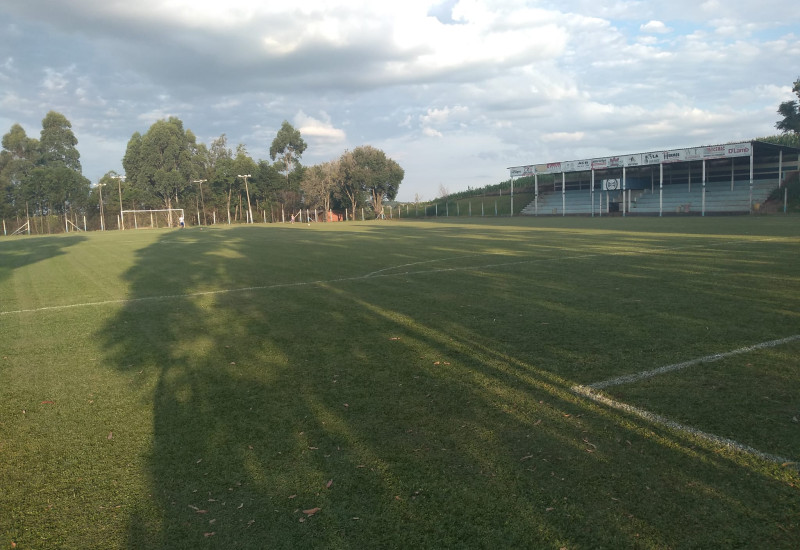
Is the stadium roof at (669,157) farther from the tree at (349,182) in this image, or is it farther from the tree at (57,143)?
the tree at (57,143)

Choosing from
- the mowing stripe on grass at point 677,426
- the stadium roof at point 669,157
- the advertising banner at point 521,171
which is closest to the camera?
the mowing stripe on grass at point 677,426

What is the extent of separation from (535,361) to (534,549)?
3.27m

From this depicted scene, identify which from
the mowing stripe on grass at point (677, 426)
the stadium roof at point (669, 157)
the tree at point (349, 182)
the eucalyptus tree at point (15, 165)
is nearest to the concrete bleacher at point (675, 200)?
the stadium roof at point (669, 157)

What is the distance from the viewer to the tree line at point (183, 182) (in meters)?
69.9

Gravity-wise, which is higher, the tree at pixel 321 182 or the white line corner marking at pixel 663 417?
the tree at pixel 321 182

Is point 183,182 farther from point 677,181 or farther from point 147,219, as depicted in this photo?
point 677,181

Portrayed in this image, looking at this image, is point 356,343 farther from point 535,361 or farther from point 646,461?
point 646,461

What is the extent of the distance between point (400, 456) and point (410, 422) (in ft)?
1.97

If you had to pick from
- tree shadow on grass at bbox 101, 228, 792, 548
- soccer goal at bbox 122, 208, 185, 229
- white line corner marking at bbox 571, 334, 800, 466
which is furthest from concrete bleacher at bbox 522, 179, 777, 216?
tree shadow on grass at bbox 101, 228, 792, 548

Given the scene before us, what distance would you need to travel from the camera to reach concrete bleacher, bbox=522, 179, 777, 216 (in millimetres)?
46469

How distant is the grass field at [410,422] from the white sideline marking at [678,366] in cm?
5

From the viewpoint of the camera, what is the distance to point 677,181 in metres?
58.7

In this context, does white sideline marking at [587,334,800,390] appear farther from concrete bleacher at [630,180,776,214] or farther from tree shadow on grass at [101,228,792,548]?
concrete bleacher at [630,180,776,214]

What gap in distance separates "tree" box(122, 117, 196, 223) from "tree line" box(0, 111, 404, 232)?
0.13 metres
